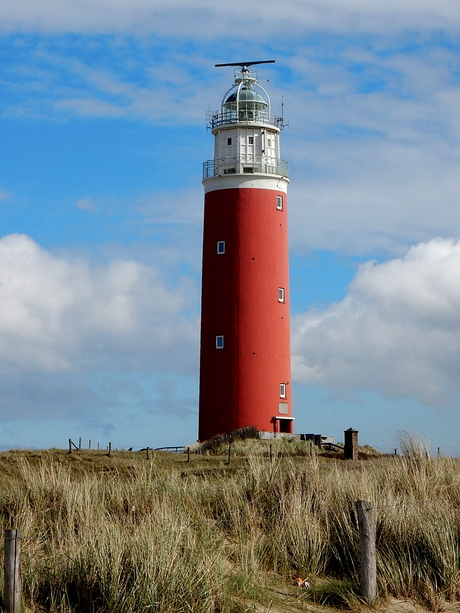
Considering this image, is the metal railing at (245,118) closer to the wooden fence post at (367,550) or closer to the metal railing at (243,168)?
the metal railing at (243,168)


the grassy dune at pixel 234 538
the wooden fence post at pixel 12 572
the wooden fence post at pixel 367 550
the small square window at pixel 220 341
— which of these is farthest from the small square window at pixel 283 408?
the wooden fence post at pixel 12 572

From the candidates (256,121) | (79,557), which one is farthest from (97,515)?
(256,121)

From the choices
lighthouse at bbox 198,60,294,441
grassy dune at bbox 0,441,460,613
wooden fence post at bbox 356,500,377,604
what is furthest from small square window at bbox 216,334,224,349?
wooden fence post at bbox 356,500,377,604

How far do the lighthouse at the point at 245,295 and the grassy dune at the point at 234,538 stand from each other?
17296 mm

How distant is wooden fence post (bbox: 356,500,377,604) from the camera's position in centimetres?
1208

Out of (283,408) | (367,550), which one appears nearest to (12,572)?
(367,550)

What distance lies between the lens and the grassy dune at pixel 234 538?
37.0 feet

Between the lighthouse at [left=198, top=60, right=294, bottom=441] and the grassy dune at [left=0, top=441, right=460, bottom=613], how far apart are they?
17.3 meters

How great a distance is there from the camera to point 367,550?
1209 cm

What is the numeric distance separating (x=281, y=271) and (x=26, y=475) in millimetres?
21075

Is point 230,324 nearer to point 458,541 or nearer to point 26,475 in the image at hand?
point 26,475

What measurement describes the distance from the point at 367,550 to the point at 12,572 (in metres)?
4.33

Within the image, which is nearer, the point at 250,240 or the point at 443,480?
the point at 443,480

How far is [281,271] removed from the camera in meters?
36.1
